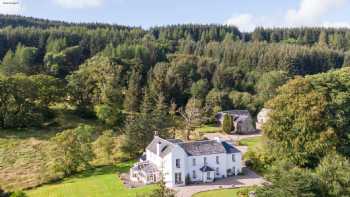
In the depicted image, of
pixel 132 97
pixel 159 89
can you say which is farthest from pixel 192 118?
pixel 159 89

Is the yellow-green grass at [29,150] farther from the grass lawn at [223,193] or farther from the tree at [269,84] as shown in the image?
Result: the tree at [269,84]

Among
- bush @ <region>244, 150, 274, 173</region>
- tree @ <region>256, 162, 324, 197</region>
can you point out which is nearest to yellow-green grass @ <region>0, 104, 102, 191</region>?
bush @ <region>244, 150, 274, 173</region>

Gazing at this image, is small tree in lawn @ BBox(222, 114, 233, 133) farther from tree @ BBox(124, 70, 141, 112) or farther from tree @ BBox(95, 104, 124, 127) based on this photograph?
tree @ BBox(95, 104, 124, 127)

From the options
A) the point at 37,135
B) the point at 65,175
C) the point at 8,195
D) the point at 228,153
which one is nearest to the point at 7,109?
the point at 37,135

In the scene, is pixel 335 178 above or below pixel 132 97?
below

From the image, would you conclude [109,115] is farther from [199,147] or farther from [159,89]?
[199,147]

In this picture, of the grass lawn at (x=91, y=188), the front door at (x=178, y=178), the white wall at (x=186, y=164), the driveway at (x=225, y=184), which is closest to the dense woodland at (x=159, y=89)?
the driveway at (x=225, y=184)
